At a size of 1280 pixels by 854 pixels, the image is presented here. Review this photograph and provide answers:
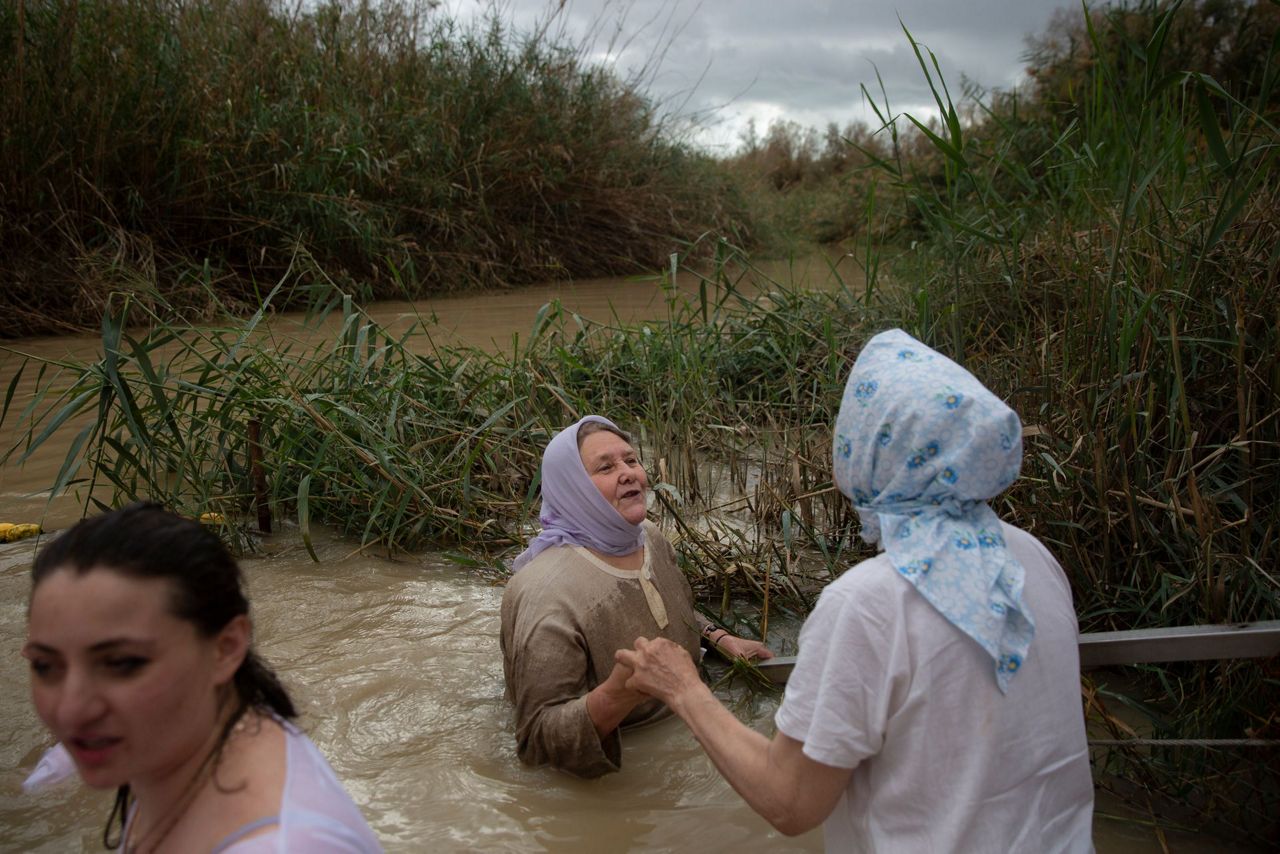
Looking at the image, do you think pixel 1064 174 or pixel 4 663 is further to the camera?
pixel 1064 174

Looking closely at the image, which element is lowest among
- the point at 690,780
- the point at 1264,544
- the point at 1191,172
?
the point at 690,780

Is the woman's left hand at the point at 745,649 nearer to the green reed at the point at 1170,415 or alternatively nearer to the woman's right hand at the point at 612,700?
the woman's right hand at the point at 612,700

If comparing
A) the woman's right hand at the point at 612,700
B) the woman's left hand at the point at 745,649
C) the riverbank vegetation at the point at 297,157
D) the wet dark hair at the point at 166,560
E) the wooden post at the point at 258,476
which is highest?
the riverbank vegetation at the point at 297,157

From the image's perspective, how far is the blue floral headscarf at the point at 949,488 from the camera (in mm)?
1689

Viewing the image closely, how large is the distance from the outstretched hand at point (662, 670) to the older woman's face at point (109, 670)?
3.85 feet

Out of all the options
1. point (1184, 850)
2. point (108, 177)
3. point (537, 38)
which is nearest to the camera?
point (1184, 850)

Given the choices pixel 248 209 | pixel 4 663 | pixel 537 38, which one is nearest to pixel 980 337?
pixel 4 663

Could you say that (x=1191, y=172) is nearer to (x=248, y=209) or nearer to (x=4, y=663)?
(x=4, y=663)

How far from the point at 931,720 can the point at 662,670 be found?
787 millimetres

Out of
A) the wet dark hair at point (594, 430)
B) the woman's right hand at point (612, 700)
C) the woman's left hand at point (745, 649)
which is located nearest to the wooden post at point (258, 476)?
the wet dark hair at point (594, 430)

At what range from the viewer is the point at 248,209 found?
9.59 metres

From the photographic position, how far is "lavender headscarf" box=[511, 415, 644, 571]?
10.2 ft

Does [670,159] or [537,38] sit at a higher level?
[537,38]

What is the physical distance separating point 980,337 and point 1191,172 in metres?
1.23
